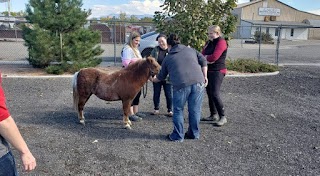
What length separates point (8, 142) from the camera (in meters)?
1.96

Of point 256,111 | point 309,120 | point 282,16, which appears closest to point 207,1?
point 256,111

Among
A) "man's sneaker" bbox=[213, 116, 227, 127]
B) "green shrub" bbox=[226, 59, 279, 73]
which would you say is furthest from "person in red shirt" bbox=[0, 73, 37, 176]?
"green shrub" bbox=[226, 59, 279, 73]

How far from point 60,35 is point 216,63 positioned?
718cm

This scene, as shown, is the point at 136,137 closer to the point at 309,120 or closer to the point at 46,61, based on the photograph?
the point at 309,120

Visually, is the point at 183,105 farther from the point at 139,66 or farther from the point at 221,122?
the point at 221,122

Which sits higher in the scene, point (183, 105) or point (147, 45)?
point (147, 45)

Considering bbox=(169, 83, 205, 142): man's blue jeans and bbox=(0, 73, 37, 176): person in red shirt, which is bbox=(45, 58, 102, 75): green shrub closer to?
bbox=(169, 83, 205, 142): man's blue jeans

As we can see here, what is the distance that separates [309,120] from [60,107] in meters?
5.45

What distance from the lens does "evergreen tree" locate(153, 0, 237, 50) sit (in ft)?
32.5

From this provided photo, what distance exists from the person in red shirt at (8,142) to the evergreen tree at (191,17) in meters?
8.29

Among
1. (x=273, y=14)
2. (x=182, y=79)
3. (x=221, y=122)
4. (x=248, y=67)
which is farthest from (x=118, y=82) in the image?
(x=273, y=14)

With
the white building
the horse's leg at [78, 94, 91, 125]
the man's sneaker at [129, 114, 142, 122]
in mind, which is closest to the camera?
the horse's leg at [78, 94, 91, 125]

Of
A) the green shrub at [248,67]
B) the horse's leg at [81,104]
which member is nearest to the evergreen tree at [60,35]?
the horse's leg at [81,104]

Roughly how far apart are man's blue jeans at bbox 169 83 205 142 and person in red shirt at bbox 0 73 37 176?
307 cm
